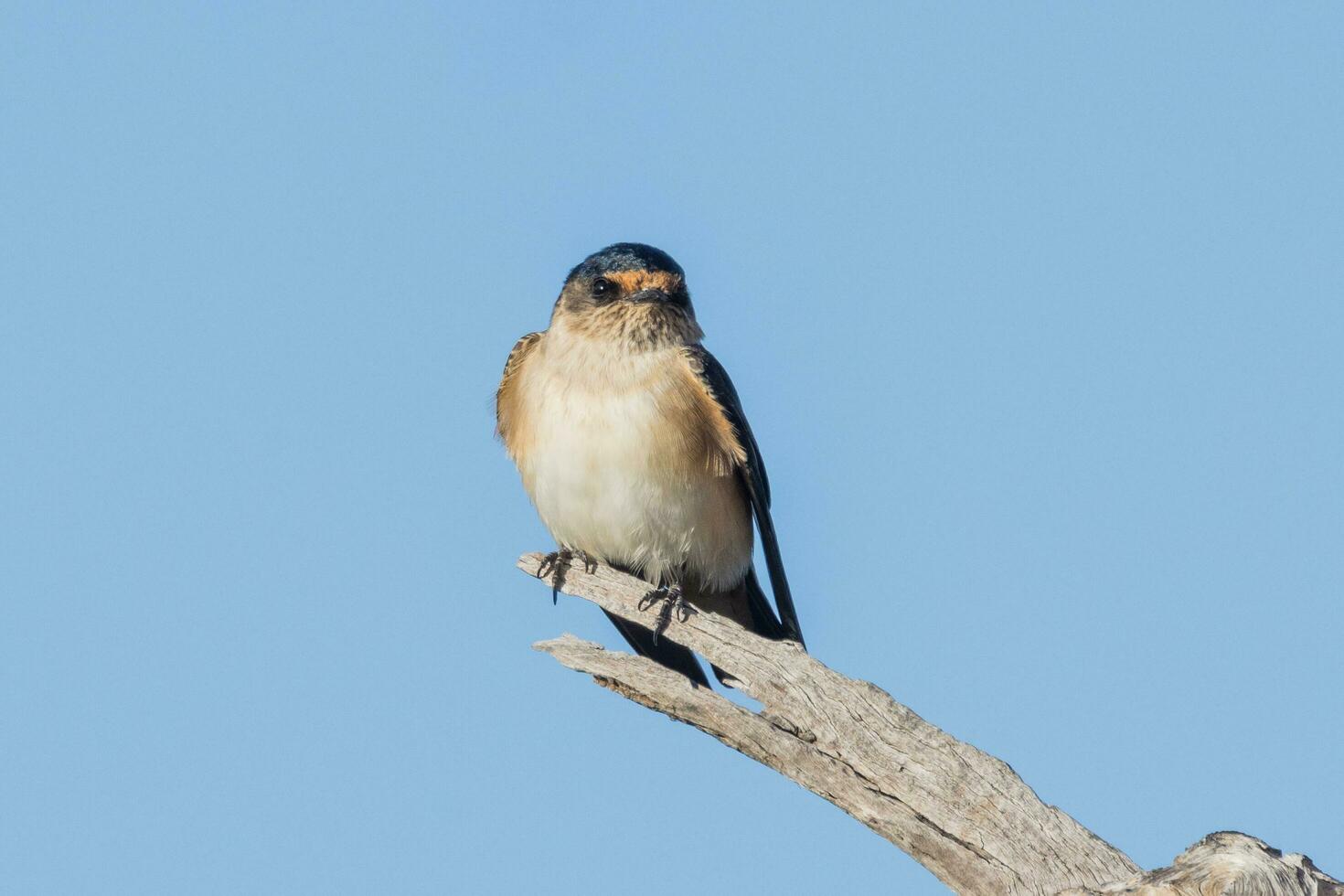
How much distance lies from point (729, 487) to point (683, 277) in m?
1.39

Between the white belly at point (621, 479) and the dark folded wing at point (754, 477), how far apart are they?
8.7 inches

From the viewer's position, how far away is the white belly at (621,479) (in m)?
10.0

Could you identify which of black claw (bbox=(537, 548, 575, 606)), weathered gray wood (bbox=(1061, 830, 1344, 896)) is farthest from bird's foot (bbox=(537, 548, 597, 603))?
weathered gray wood (bbox=(1061, 830, 1344, 896))

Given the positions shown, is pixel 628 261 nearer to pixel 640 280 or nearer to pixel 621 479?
pixel 640 280

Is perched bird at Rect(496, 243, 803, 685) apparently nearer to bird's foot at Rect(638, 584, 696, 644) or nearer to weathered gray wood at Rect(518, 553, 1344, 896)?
bird's foot at Rect(638, 584, 696, 644)

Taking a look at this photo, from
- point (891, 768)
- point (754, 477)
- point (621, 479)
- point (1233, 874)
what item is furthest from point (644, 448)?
point (1233, 874)

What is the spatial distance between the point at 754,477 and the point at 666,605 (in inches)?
49.1

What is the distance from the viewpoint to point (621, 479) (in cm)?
999

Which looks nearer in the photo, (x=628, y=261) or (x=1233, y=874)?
(x=1233, y=874)

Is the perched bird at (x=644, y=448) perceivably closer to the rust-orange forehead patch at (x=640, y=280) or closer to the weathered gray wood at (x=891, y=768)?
the rust-orange forehead patch at (x=640, y=280)

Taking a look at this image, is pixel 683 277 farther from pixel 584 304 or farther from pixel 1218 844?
pixel 1218 844

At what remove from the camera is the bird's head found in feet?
34.6

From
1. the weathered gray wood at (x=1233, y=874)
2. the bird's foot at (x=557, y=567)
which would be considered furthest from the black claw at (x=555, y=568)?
the weathered gray wood at (x=1233, y=874)

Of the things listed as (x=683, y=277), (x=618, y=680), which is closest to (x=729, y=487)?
(x=683, y=277)
